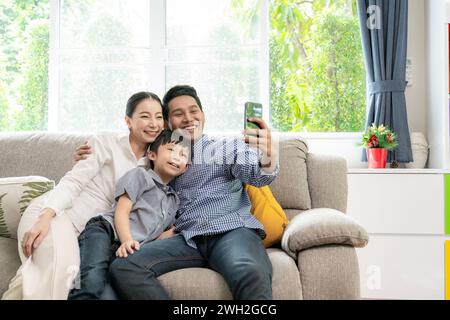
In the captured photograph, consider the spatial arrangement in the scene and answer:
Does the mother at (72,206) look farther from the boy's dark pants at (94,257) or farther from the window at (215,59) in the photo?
the window at (215,59)

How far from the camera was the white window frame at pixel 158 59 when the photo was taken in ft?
9.91

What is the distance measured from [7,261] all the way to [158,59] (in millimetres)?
1830

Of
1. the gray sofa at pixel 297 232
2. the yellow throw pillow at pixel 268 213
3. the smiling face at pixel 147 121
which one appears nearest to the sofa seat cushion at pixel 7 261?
A: the gray sofa at pixel 297 232

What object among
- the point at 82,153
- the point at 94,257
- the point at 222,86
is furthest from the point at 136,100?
the point at 222,86

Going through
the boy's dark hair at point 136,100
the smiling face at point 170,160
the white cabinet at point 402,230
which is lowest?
the white cabinet at point 402,230

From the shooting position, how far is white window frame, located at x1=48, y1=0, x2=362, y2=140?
119 inches

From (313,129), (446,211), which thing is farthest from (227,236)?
(313,129)

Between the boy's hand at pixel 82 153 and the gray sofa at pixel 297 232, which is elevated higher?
the boy's hand at pixel 82 153

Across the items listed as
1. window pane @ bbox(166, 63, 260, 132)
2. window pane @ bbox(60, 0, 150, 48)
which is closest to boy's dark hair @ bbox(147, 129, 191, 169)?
window pane @ bbox(166, 63, 260, 132)

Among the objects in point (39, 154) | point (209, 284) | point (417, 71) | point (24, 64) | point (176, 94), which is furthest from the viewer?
point (24, 64)

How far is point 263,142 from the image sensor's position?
1.54m

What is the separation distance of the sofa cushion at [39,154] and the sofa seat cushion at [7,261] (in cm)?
34

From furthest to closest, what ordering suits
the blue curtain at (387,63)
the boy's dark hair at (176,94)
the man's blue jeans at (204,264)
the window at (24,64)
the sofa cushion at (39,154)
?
1. the window at (24,64)
2. the blue curtain at (387,63)
3. the sofa cushion at (39,154)
4. the boy's dark hair at (176,94)
5. the man's blue jeans at (204,264)

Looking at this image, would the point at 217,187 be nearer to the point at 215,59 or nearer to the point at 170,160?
the point at 170,160
